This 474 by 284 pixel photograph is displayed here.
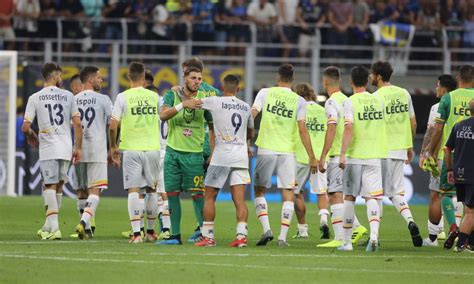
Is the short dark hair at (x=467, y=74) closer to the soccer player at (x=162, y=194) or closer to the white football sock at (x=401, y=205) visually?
the white football sock at (x=401, y=205)

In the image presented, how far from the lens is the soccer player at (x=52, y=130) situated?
18.9m

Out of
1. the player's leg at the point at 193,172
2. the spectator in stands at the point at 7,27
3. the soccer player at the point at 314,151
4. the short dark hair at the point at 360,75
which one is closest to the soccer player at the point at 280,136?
the player's leg at the point at 193,172

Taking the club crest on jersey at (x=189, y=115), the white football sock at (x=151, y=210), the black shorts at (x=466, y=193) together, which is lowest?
the white football sock at (x=151, y=210)

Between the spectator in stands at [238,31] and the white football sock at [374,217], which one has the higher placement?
the spectator in stands at [238,31]

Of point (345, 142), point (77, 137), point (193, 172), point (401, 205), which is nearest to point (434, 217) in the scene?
point (401, 205)

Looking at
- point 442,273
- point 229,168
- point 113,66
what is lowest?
point 442,273

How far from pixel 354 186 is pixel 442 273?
9.85 ft

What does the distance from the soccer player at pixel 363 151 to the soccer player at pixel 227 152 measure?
1414 millimetres

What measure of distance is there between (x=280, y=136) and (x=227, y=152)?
119 cm

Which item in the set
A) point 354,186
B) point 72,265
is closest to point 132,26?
point 354,186

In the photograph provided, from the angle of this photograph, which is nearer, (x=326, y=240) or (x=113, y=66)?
(x=326, y=240)

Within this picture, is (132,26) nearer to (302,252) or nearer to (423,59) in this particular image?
(423,59)

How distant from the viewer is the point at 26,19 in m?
33.3

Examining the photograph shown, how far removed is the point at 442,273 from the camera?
48.1 ft
